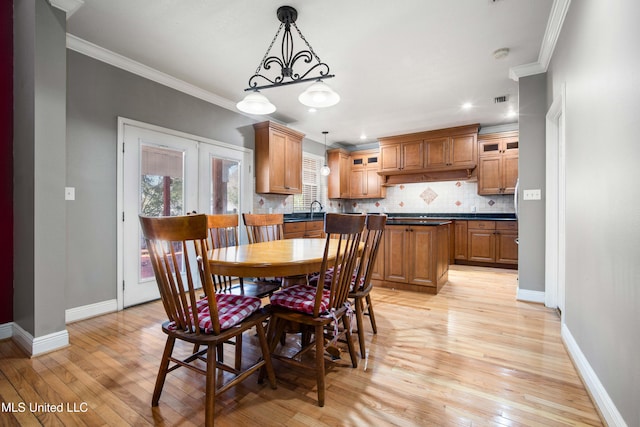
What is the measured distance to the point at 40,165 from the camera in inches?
80.4

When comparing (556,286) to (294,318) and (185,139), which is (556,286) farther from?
(185,139)

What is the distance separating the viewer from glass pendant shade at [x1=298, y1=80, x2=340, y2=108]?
207cm

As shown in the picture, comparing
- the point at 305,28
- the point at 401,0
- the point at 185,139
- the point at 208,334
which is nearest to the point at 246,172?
the point at 185,139

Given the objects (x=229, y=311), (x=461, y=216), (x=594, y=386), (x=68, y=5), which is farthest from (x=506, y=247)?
(x=68, y=5)

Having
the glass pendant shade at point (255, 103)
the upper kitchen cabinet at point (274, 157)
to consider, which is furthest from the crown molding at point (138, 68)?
the glass pendant shade at point (255, 103)

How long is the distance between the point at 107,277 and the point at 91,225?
0.54 metres

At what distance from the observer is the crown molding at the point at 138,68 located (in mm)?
2639

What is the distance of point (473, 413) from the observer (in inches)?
56.3

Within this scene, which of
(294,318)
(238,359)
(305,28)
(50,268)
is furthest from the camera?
(305,28)

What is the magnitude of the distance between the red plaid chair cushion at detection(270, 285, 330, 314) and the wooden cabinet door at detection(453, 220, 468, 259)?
4.34 metres

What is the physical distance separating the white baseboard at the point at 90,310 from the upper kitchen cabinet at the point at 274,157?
2.37m

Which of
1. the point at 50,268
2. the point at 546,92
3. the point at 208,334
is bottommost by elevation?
the point at 208,334

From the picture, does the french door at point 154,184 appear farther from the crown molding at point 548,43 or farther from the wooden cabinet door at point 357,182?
the crown molding at point 548,43

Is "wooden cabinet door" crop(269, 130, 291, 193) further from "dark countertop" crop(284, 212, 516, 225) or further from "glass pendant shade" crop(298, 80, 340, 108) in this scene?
"glass pendant shade" crop(298, 80, 340, 108)
